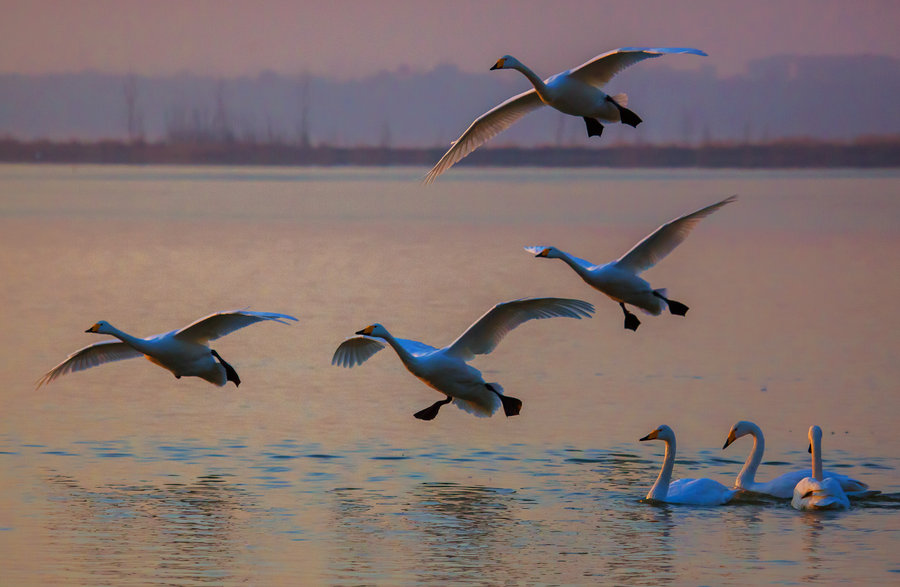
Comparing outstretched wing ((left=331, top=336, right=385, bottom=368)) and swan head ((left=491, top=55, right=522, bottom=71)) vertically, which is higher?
swan head ((left=491, top=55, right=522, bottom=71))

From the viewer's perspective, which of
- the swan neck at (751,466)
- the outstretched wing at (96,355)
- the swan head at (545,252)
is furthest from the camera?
the outstretched wing at (96,355)

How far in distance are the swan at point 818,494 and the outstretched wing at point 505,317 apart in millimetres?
3679

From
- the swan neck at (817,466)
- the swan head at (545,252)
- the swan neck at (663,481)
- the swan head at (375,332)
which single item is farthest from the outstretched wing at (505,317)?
the swan neck at (817,466)

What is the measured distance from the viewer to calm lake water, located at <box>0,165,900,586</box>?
17781 mm

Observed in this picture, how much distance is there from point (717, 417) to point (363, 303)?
15331 millimetres

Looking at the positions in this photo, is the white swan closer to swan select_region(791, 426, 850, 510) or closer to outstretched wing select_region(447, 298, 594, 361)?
outstretched wing select_region(447, 298, 594, 361)

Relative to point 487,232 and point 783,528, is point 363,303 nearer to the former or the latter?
point 783,528

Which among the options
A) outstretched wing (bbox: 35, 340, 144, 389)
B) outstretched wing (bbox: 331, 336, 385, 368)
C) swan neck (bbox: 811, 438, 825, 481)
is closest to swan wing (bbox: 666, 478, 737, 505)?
swan neck (bbox: 811, 438, 825, 481)

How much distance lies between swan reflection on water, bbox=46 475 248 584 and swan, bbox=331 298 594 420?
102 inches

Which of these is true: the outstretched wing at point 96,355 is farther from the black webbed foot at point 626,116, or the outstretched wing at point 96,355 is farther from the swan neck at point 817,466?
the swan neck at point 817,466

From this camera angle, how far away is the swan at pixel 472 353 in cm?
1802

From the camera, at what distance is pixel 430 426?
25.2m

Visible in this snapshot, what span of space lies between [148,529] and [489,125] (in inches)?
240

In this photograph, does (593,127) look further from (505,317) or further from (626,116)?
(505,317)
